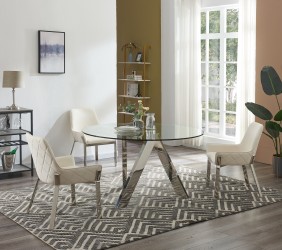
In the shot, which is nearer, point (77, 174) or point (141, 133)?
point (77, 174)

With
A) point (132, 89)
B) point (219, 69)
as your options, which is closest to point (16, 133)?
point (219, 69)

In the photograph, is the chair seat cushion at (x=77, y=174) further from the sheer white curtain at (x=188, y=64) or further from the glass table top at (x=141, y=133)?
the sheer white curtain at (x=188, y=64)

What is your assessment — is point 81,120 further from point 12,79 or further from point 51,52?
point 12,79

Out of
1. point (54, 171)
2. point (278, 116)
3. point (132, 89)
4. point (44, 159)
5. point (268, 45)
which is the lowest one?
point (54, 171)

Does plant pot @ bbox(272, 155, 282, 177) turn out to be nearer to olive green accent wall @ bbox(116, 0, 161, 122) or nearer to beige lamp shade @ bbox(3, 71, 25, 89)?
olive green accent wall @ bbox(116, 0, 161, 122)

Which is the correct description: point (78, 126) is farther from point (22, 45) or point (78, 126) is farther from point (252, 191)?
point (252, 191)

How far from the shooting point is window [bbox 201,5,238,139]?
788cm

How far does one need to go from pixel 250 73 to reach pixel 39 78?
3092mm

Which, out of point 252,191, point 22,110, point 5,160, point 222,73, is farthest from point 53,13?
point 252,191

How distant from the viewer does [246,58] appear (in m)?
7.21

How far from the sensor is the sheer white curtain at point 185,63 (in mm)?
8195

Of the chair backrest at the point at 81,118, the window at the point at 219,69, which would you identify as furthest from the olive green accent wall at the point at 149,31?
the chair backrest at the point at 81,118

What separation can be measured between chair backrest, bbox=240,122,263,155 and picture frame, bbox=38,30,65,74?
2966 mm

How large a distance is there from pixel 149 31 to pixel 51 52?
2850 mm
